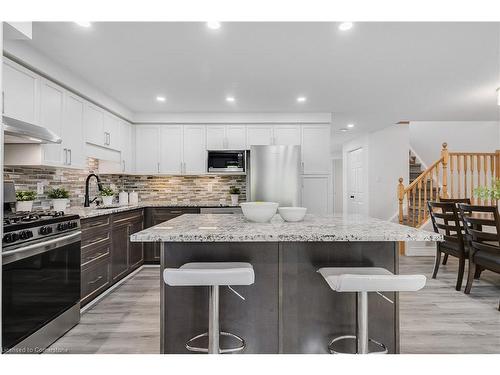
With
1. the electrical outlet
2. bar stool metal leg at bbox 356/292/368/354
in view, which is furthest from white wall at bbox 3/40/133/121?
bar stool metal leg at bbox 356/292/368/354

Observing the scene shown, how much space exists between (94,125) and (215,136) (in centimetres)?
190

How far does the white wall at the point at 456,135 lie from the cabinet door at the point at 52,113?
7481mm

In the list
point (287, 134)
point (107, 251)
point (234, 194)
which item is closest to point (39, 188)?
point (107, 251)

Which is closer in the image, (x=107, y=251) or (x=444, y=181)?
(x=107, y=251)

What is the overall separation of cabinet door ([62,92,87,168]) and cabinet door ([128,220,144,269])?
1.04m

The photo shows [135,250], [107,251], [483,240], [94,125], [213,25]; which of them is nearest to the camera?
[213,25]

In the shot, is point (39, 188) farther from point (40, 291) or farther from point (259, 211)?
point (259, 211)

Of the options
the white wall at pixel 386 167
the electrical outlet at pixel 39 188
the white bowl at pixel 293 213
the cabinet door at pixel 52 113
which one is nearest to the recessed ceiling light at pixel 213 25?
the white bowl at pixel 293 213

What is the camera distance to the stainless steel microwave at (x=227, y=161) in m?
5.21

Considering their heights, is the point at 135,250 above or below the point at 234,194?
below

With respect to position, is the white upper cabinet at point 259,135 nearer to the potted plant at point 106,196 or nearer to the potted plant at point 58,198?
the potted plant at point 106,196

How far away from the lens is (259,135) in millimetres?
5340

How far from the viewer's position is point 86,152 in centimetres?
388
